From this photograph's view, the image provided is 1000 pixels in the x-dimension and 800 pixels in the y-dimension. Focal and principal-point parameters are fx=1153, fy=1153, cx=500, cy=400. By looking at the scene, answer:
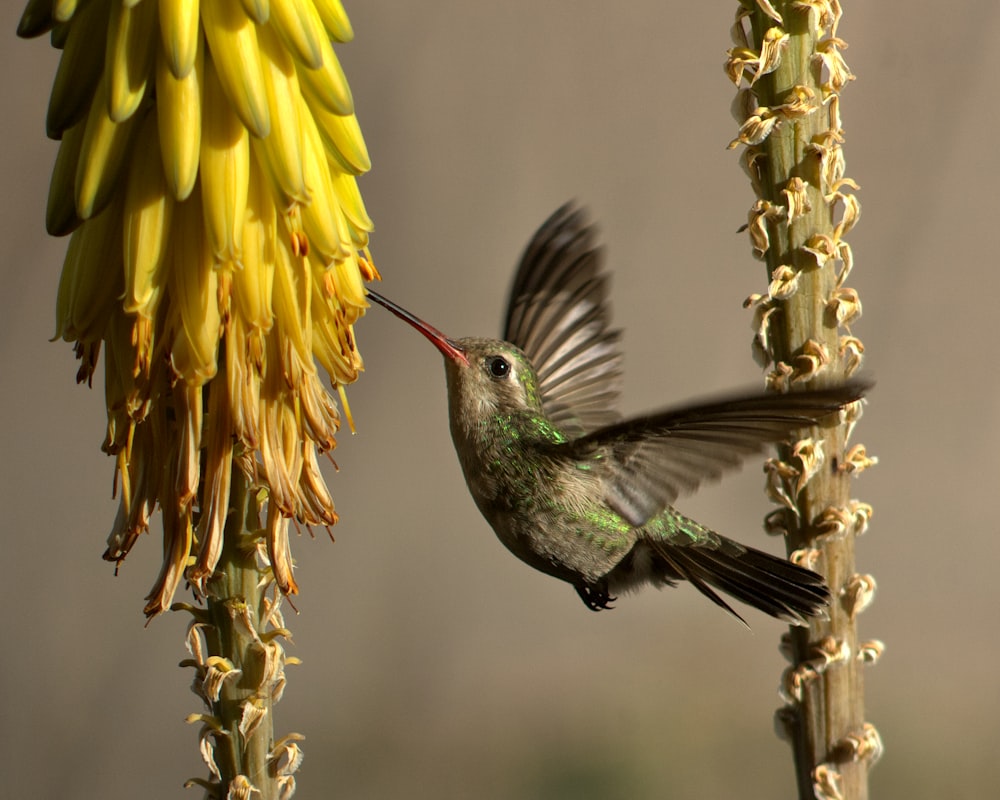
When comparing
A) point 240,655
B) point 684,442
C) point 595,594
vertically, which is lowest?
point 240,655

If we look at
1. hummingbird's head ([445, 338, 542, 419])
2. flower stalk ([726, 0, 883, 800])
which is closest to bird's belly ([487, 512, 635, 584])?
hummingbird's head ([445, 338, 542, 419])

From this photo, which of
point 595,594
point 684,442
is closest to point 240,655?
point 684,442

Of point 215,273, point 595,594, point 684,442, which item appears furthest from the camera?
point 595,594

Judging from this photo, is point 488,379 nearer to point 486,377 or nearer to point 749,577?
point 486,377

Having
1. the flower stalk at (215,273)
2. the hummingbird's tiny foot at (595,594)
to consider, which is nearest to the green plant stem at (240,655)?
the flower stalk at (215,273)

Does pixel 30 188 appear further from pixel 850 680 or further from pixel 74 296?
pixel 850 680

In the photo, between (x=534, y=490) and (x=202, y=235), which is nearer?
(x=202, y=235)

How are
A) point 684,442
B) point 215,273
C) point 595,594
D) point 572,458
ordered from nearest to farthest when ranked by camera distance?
point 215,273 < point 684,442 < point 572,458 < point 595,594

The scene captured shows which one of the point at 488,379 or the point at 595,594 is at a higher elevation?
the point at 488,379
